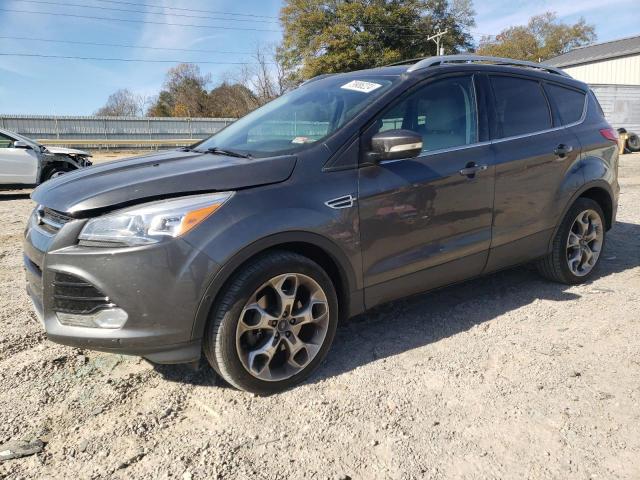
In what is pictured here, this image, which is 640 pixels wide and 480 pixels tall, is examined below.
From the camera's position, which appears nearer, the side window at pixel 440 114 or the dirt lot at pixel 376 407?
the dirt lot at pixel 376 407

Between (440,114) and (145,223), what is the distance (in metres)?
2.12

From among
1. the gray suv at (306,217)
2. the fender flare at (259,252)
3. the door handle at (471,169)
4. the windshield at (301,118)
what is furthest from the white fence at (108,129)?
the fender flare at (259,252)

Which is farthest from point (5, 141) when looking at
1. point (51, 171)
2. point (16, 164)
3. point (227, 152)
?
point (227, 152)

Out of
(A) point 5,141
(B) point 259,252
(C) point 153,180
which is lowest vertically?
(B) point 259,252

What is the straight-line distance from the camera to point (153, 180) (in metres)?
2.49

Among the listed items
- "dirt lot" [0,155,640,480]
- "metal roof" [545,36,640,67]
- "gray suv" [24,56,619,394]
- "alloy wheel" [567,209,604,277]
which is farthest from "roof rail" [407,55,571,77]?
"metal roof" [545,36,640,67]

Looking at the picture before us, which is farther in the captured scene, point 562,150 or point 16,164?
point 16,164

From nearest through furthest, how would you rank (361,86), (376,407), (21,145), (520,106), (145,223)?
1. (145,223)
2. (376,407)
3. (361,86)
4. (520,106)
5. (21,145)

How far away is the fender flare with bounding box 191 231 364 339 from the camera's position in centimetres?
244

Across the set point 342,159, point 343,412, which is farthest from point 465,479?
point 342,159

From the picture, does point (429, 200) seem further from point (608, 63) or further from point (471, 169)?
point (608, 63)

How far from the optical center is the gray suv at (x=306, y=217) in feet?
7.85

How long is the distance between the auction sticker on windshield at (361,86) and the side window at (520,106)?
A: 101cm

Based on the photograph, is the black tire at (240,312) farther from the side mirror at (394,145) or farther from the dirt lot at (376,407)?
the side mirror at (394,145)
